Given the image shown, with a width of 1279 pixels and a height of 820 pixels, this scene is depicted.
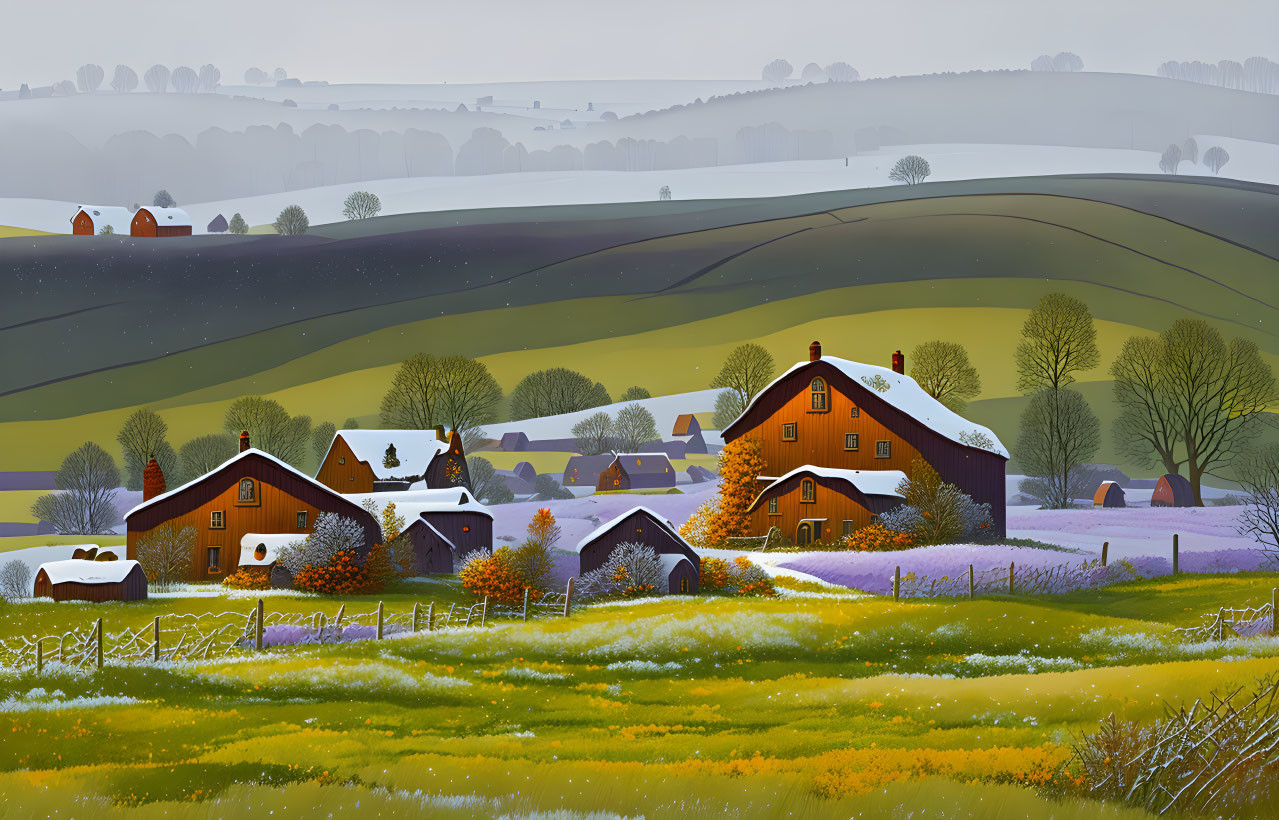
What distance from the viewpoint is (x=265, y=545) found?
2435 inches

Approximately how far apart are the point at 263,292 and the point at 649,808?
133m

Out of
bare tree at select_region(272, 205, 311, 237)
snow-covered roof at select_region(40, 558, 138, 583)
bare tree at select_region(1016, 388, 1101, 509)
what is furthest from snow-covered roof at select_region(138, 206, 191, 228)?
snow-covered roof at select_region(40, 558, 138, 583)

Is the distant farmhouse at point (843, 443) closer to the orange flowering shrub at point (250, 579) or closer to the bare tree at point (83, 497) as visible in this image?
the orange flowering shrub at point (250, 579)

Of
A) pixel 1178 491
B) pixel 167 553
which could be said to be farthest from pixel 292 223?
pixel 1178 491

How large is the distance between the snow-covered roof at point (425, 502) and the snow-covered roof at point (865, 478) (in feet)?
62.4

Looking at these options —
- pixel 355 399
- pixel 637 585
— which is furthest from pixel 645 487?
pixel 637 585

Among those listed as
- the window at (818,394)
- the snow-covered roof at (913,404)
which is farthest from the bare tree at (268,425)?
the window at (818,394)

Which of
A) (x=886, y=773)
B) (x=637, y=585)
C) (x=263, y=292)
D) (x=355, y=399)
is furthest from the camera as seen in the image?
(x=263, y=292)

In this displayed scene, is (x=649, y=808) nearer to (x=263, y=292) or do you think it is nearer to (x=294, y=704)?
(x=294, y=704)

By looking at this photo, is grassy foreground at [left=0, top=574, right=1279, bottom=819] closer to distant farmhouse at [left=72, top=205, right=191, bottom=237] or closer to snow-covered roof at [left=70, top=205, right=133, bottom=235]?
distant farmhouse at [left=72, top=205, right=191, bottom=237]

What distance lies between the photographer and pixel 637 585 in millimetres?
55312

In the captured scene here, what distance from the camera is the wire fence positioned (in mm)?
36419

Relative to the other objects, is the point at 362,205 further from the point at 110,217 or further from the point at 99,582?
the point at 99,582

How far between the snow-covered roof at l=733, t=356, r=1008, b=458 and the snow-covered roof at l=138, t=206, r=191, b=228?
4547 inches
